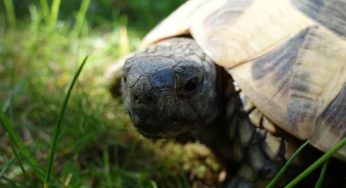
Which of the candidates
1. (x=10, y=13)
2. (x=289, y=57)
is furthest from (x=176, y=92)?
(x=10, y=13)

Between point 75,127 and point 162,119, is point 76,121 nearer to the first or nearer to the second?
point 75,127

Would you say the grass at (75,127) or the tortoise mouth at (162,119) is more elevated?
the tortoise mouth at (162,119)

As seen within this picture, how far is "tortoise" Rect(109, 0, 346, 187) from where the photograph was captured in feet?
5.17

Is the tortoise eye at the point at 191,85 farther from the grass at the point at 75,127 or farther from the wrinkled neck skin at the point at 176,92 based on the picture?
the grass at the point at 75,127

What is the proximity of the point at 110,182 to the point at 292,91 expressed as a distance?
0.71 m

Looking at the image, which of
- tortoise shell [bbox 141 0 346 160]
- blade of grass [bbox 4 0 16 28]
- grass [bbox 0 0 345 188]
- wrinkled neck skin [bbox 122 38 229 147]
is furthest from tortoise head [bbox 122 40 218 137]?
blade of grass [bbox 4 0 16 28]

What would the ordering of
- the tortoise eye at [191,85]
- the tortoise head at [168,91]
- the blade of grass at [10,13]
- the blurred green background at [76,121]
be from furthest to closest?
the blade of grass at [10,13]
the blurred green background at [76,121]
the tortoise eye at [191,85]
the tortoise head at [168,91]

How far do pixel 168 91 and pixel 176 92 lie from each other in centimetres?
5

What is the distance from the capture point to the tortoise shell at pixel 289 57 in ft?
5.21

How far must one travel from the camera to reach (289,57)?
1655 mm

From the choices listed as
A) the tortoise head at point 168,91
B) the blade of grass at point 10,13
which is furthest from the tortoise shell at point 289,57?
the blade of grass at point 10,13

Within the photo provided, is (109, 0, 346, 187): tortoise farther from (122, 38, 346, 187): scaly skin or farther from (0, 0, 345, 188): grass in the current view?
(0, 0, 345, 188): grass

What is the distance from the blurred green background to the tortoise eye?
0.39m

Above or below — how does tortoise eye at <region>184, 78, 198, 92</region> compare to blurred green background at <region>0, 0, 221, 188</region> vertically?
above
